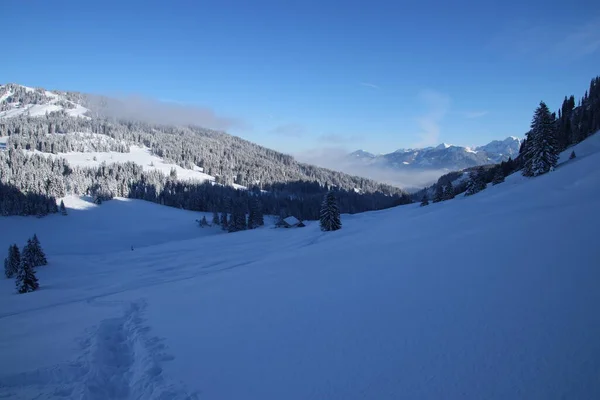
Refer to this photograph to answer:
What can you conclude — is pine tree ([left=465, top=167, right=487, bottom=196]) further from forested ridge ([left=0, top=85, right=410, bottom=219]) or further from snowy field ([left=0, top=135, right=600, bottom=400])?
forested ridge ([left=0, top=85, right=410, bottom=219])

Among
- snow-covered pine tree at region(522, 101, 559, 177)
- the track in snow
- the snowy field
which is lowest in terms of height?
the track in snow

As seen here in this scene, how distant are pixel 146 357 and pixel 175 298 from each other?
7263 millimetres

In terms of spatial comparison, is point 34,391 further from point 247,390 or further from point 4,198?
point 4,198

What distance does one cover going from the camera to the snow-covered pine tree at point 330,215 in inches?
2029

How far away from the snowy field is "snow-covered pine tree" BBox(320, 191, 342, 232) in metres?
32.5

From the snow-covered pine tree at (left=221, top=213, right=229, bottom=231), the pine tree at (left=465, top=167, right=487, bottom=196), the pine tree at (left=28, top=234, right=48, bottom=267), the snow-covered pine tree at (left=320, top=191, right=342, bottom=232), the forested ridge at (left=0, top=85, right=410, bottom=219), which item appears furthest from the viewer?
the forested ridge at (left=0, top=85, right=410, bottom=219)

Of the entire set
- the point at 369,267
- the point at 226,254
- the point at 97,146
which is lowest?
the point at 226,254

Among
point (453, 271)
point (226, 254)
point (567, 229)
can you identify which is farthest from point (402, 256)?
point (226, 254)

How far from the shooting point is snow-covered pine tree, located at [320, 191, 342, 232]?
169 feet

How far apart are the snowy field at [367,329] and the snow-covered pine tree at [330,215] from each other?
106ft

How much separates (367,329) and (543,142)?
4313 centimetres

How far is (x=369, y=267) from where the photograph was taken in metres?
15.3

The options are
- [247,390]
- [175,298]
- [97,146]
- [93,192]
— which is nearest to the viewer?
[247,390]

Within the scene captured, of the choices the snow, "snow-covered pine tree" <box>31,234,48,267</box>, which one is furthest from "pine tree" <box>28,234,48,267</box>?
the snow
